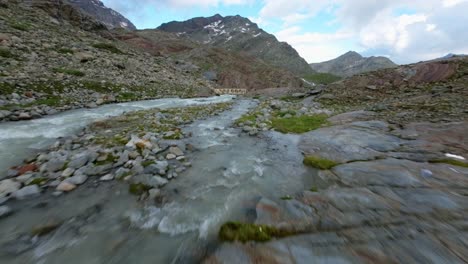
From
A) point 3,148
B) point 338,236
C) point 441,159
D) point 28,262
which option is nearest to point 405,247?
point 338,236

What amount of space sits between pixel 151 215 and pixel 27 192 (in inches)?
138

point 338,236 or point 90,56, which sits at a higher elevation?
point 90,56

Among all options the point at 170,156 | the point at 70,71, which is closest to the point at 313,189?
the point at 170,156

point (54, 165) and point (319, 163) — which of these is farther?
point (319, 163)

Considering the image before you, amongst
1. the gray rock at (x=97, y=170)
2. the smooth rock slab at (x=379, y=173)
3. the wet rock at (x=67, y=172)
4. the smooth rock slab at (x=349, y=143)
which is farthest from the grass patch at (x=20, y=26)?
the smooth rock slab at (x=379, y=173)

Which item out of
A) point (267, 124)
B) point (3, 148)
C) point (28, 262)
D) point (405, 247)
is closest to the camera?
point (405, 247)

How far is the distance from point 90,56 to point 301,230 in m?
30.4

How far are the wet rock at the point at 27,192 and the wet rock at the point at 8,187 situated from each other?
20cm

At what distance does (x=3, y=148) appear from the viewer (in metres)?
8.14

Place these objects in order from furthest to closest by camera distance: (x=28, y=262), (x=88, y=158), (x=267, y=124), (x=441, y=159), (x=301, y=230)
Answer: (x=267, y=124)
(x=88, y=158)
(x=441, y=159)
(x=301, y=230)
(x=28, y=262)

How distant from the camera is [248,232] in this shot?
163 inches

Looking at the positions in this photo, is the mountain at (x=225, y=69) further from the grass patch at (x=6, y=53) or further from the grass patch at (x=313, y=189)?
the grass patch at (x=313, y=189)

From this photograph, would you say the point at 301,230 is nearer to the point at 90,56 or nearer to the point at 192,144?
the point at 192,144

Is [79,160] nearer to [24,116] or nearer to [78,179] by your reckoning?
[78,179]
